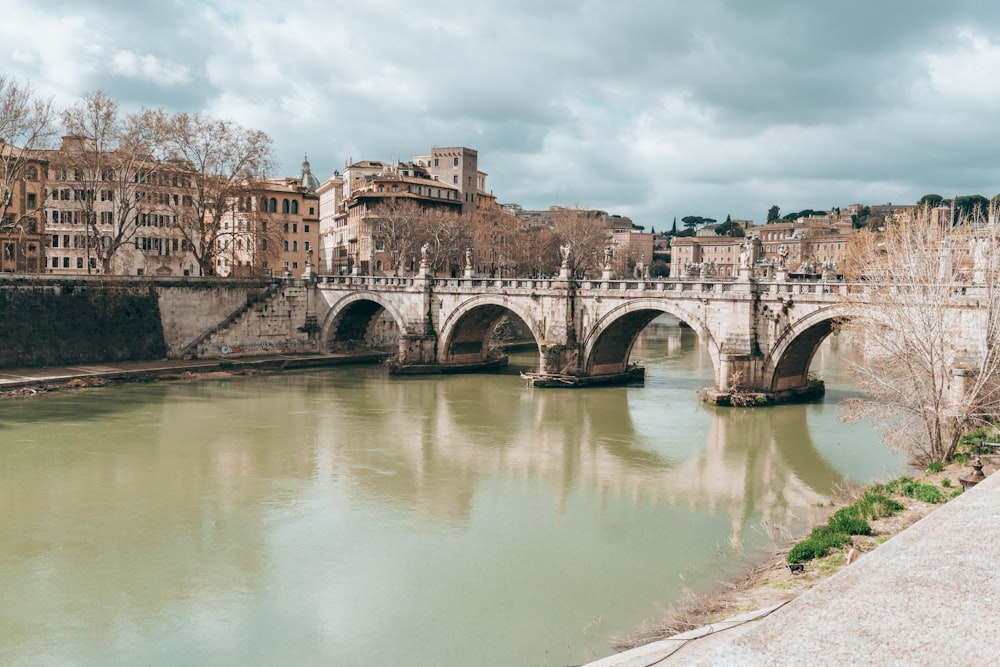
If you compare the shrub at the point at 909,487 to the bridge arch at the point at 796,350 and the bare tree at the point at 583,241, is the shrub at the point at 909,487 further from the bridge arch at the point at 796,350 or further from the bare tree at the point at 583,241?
the bare tree at the point at 583,241

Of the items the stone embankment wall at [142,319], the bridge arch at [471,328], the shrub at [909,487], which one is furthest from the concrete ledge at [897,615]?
the stone embankment wall at [142,319]

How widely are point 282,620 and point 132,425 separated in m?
14.9

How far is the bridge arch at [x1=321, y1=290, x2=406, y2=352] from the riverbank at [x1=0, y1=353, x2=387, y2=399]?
2.23 m

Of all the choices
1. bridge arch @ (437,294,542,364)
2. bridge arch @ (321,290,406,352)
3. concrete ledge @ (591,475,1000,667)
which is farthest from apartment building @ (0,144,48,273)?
concrete ledge @ (591,475,1000,667)

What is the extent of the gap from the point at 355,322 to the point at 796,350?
23752mm

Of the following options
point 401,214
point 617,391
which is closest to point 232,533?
point 617,391

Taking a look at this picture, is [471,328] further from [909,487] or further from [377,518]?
[909,487]

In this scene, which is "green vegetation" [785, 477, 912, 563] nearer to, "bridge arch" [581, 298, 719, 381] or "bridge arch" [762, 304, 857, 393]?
"bridge arch" [762, 304, 857, 393]

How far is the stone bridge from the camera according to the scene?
26.0m

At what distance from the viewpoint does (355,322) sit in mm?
42531

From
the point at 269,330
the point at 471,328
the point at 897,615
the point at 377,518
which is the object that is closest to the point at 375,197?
the point at 269,330

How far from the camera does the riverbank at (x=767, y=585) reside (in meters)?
9.56

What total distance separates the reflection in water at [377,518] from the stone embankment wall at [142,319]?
602cm

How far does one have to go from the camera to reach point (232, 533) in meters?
14.4
